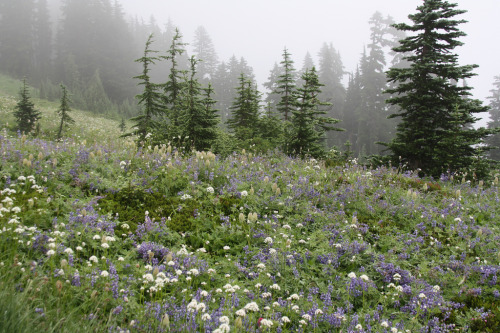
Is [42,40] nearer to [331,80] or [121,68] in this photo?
[121,68]

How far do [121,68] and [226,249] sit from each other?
7681 cm

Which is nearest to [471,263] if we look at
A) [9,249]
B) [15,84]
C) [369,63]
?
[9,249]

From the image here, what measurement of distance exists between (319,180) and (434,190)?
3262 mm

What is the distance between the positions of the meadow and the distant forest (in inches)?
1825

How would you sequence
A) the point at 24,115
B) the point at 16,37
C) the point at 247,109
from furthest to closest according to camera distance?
the point at 16,37, the point at 24,115, the point at 247,109

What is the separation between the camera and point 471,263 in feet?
16.1

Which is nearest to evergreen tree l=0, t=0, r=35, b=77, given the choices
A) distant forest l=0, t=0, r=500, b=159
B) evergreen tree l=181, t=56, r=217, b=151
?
distant forest l=0, t=0, r=500, b=159

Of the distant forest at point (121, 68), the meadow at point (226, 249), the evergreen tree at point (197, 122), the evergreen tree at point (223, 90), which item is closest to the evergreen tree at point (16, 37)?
the distant forest at point (121, 68)

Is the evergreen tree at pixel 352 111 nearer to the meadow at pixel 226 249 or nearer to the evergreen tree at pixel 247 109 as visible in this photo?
the evergreen tree at pixel 247 109

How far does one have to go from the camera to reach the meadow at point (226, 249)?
311cm

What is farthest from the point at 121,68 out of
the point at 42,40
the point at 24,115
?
the point at 24,115

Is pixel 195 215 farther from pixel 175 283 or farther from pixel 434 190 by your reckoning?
pixel 434 190

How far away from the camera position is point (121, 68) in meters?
71.1

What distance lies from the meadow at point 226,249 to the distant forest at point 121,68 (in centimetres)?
4635
